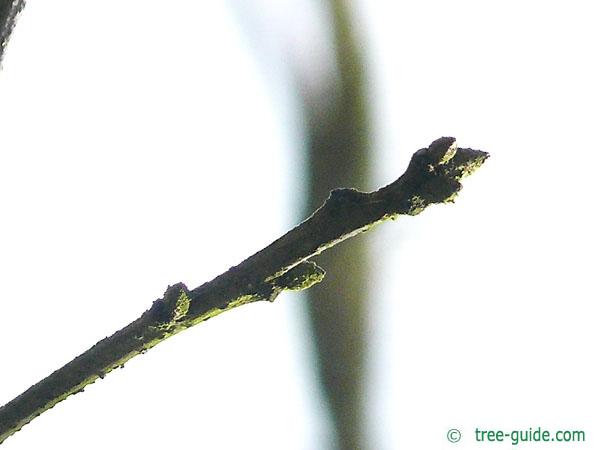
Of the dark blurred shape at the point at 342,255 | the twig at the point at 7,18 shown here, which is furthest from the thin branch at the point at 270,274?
the dark blurred shape at the point at 342,255

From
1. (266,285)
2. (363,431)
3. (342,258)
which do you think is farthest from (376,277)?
(266,285)

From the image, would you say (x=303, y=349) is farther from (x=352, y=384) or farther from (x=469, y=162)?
(x=469, y=162)

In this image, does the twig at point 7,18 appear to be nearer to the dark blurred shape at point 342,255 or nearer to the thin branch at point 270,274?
the thin branch at point 270,274

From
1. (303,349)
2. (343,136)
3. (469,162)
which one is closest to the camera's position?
(469,162)

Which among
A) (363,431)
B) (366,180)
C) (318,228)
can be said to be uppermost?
(366,180)

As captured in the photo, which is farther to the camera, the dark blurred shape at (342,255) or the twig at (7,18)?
the dark blurred shape at (342,255)

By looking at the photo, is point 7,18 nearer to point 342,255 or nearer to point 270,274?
point 270,274

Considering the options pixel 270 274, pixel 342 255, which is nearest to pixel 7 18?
pixel 270 274
